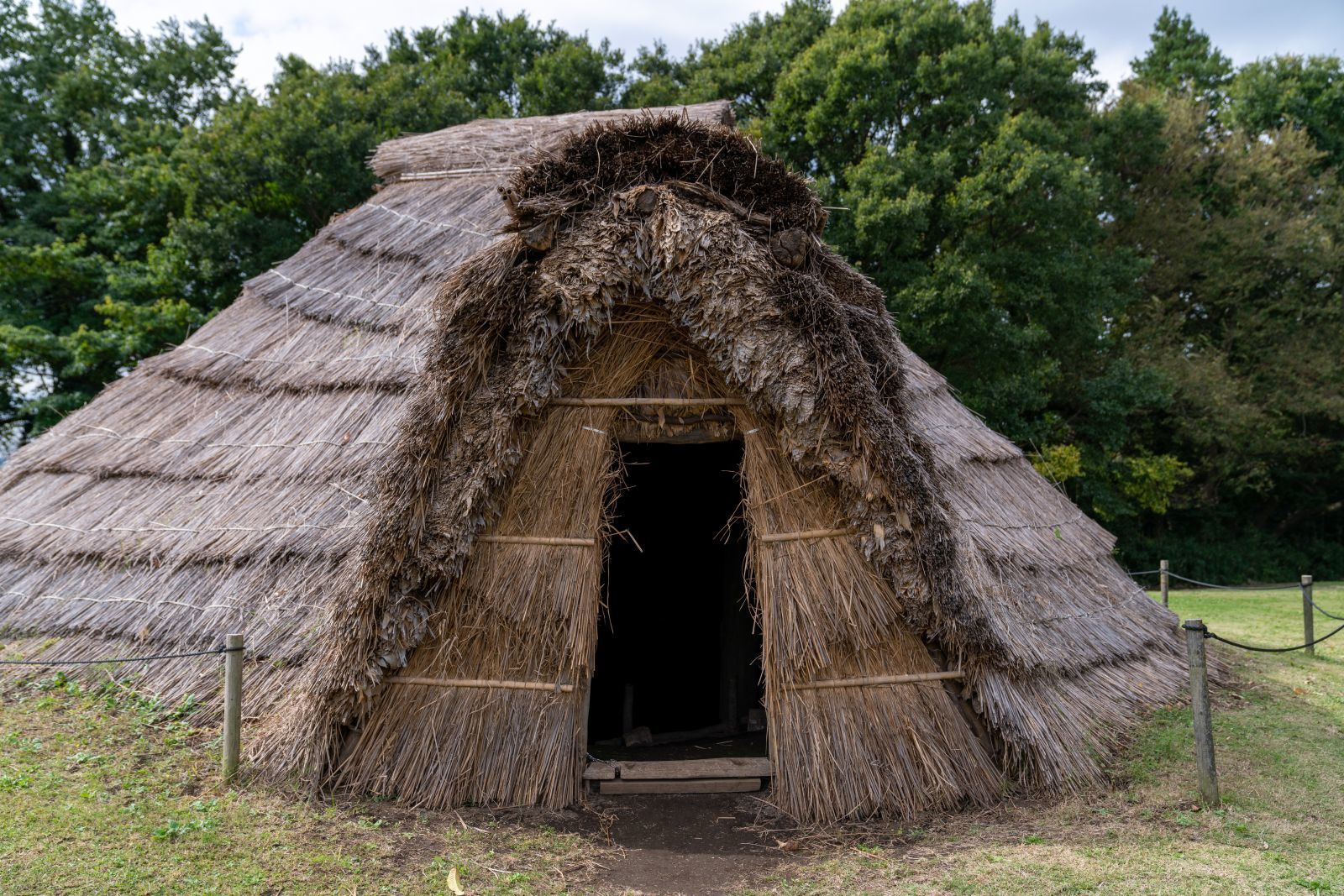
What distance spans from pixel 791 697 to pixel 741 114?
17.5m

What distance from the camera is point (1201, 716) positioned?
18.1 ft

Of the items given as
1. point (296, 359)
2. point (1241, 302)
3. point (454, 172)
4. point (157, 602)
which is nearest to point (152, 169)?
point (454, 172)

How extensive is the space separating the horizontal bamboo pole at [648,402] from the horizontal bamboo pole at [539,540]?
873 mm

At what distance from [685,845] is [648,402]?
270 cm

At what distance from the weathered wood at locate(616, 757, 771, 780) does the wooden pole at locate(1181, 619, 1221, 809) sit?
261cm

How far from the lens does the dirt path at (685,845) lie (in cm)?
482

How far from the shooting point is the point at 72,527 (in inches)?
300

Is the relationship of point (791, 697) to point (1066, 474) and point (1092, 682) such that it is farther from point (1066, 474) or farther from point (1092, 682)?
point (1066, 474)

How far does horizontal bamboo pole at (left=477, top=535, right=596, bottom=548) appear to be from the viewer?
583 centimetres

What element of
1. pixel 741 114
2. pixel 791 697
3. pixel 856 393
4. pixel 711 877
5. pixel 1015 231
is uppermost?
pixel 741 114

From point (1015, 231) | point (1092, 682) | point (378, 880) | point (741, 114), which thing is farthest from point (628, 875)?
point (741, 114)

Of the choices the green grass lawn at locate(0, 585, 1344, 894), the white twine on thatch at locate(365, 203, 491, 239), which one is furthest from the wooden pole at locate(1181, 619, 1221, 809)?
the white twine on thatch at locate(365, 203, 491, 239)

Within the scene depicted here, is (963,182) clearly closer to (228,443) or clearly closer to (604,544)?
(604,544)

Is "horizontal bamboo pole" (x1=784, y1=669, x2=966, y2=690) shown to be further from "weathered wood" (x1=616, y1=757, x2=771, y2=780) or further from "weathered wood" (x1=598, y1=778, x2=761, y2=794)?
"weathered wood" (x1=598, y1=778, x2=761, y2=794)
